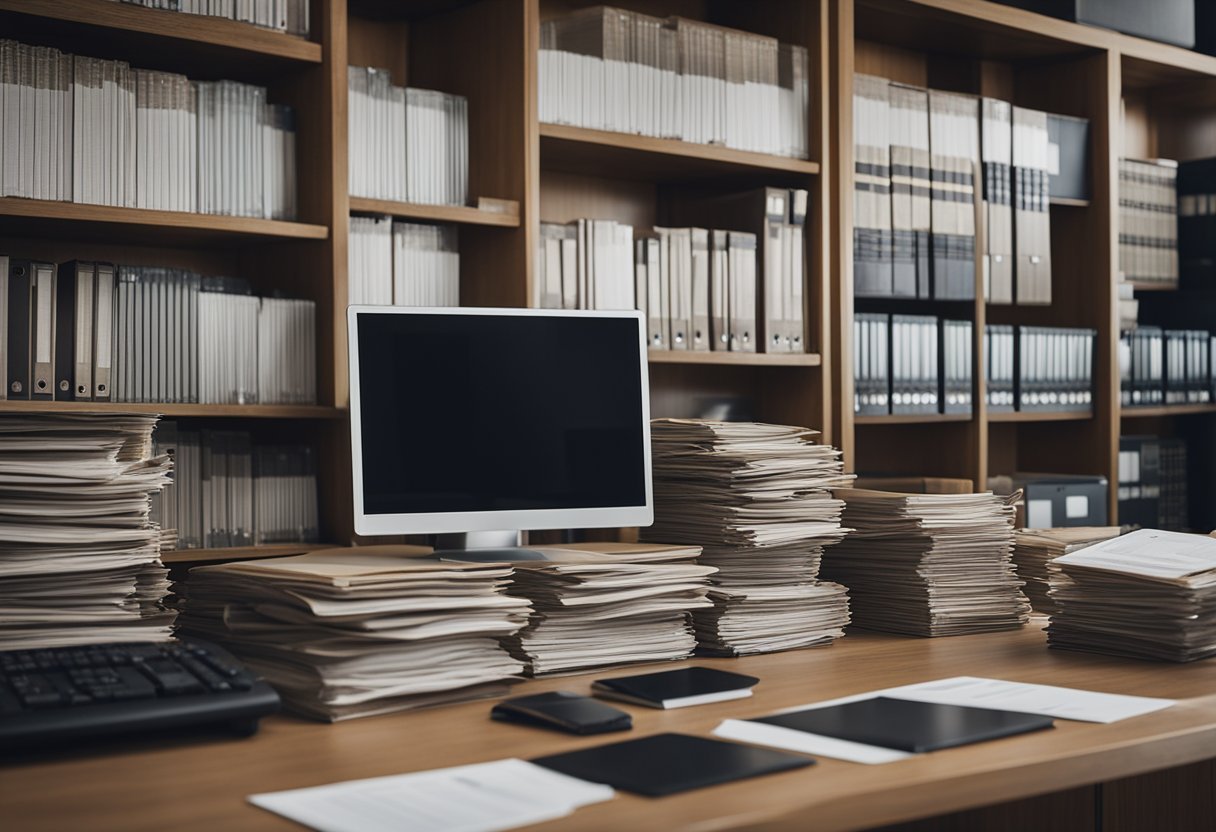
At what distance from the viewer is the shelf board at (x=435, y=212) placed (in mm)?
2414

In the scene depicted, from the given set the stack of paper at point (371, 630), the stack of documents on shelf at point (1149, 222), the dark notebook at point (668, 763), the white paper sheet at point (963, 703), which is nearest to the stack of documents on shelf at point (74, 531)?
the stack of paper at point (371, 630)

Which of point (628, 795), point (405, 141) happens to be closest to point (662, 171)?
point (405, 141)

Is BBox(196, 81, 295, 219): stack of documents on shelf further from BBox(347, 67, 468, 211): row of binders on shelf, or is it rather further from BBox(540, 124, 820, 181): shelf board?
BBox(540, 124, 820, 181): shelf board

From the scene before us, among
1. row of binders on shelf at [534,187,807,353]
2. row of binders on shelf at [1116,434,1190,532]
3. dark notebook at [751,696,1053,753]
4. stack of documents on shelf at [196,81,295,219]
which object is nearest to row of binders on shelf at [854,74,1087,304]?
row of binders on shelf at [534,187,807,353]

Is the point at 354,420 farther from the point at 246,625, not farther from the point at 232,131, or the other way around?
the point at 232,131

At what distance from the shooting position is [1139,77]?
158 inches

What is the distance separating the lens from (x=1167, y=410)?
154 inches

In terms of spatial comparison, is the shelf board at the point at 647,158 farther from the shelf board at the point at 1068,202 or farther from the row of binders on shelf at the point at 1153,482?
the row of binders on shelf at the point at 1153,482

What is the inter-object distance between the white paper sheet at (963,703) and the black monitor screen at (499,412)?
52 centimetres

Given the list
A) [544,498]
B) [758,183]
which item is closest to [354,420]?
[544,498]

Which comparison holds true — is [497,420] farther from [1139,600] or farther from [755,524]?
[1139,600]

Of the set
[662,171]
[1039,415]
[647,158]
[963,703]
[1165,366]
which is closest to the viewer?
[963,703]

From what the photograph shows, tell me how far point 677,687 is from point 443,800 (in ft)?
1.77

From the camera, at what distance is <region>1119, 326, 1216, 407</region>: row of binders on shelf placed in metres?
3.81
